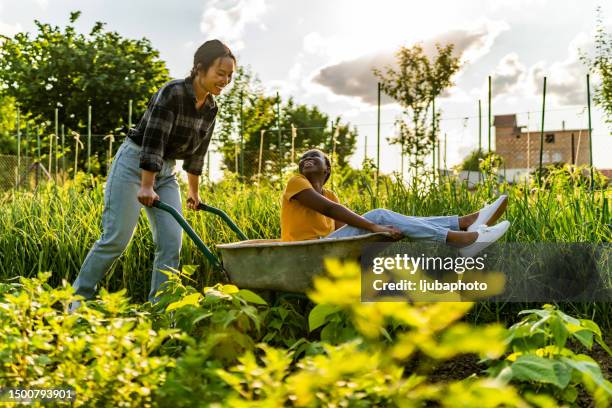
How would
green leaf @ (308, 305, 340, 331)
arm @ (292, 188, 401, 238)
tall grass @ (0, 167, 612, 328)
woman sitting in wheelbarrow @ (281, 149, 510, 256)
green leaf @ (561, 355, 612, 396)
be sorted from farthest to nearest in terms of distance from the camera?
tall grass @ (0, 167, 612, 328) → woman sitting in wheelbarrow @ (281, 149, 510, 256) → arm @ (292, 188, 401, 238) → green leaf @ (308, 305, 340, 331) → green leaf @ (561, 355, 612, 396)

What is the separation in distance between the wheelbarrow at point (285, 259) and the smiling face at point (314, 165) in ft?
1.77

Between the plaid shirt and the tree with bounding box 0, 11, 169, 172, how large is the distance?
7443mm

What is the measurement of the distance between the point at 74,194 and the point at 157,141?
229 centimetres

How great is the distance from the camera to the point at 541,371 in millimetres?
1424

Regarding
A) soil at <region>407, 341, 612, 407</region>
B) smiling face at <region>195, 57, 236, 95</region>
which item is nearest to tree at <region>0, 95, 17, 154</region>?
smiling face at <region>195, 57, 236, 95</region>

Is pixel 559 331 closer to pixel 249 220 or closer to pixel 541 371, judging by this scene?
pixel 541 371

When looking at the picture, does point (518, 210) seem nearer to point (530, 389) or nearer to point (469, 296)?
point (469, 296)

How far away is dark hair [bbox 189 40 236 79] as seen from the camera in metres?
2.81

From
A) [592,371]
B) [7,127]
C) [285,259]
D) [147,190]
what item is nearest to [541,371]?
[592,371]

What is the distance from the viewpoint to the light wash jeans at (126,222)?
2906 millimetres

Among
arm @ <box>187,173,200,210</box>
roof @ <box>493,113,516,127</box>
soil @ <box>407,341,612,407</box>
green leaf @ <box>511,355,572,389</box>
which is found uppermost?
roof @ <box>493,113,516,127</box>

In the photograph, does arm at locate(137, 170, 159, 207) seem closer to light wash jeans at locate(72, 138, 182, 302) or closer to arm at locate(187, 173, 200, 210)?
light wash jeans at locate(72, 138, 182, 302)

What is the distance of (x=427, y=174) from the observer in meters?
4.06

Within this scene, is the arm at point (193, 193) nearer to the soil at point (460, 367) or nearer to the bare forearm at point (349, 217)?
the bare forearm at point (349, 217)
